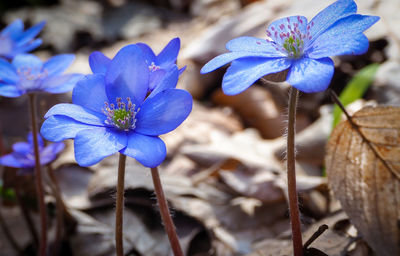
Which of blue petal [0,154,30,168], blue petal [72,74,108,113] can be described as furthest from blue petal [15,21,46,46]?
blue petal [72,74,108,113]

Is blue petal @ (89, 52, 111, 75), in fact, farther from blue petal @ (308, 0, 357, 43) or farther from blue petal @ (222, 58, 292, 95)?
blue petal @ (308, 0, 357, 43)

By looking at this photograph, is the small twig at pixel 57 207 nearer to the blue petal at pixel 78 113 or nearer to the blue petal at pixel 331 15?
the blue petal at pixel 78 113

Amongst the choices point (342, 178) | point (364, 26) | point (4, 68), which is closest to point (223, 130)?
point (342, 178)

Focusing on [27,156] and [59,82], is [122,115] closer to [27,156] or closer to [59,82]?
[59,82]

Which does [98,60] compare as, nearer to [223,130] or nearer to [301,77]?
[301,77]

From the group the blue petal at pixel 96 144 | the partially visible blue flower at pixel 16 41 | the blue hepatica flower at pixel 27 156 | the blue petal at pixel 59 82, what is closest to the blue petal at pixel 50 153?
the blue hepatica flower at pixel 27 156

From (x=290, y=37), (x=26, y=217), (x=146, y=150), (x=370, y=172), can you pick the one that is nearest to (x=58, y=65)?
(x=26, y=217)
